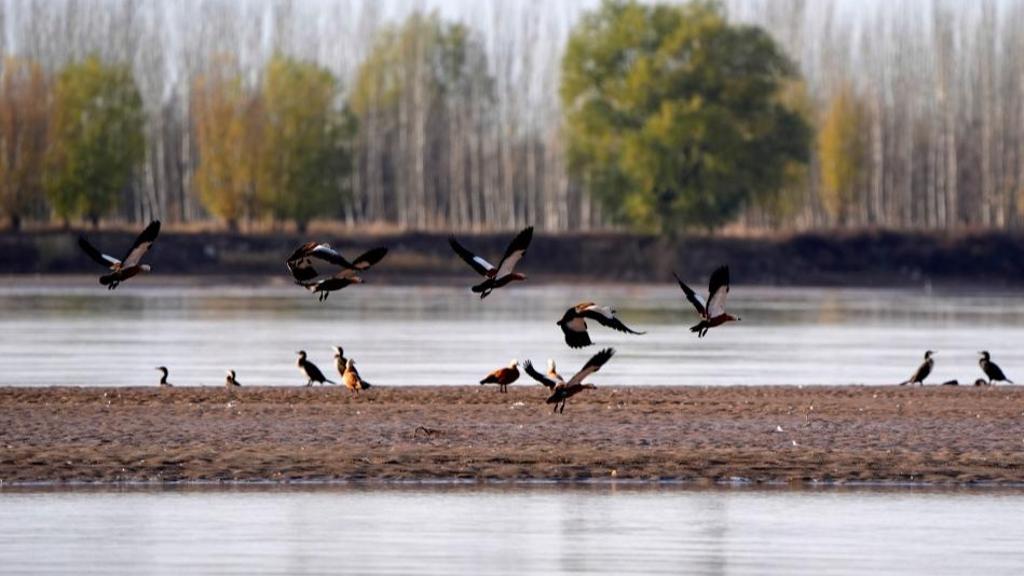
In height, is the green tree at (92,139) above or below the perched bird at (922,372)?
above

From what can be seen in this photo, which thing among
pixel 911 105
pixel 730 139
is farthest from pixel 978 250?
pixel 911 105

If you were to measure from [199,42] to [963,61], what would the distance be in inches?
1639

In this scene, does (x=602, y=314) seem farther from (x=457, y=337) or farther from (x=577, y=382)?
(x=457, y=337)

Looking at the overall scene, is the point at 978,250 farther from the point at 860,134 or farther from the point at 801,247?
the point at 860,134

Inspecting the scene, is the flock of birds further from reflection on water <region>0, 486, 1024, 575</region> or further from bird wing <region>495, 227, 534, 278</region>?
reflection on water <region>0, 486, 1024, 575</region>

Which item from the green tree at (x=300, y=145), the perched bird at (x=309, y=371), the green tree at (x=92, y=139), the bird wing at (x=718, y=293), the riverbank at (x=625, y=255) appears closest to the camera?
the bird wing at (x=718, y=293)

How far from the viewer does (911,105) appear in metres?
109

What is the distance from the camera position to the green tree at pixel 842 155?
320ft

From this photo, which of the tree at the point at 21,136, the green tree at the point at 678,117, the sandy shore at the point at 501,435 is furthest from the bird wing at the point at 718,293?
the tree at the point at 21,136

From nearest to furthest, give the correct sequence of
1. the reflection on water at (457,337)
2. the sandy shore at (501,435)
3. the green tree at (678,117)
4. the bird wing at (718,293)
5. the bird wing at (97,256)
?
1. the bird wing at (97,256)
2. the bird wing at (718,293)
3. the sandy shore at (501,435)
4. the reflection on water at (457,337)
5. the green tree at (678,117)

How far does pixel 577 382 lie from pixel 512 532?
5.27 m

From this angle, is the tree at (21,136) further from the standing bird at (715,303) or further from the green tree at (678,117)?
the standing bird at (715,303)

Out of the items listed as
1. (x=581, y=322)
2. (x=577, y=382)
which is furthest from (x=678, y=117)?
(x=581, y=322)

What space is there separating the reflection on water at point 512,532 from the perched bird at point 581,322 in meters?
1.33
